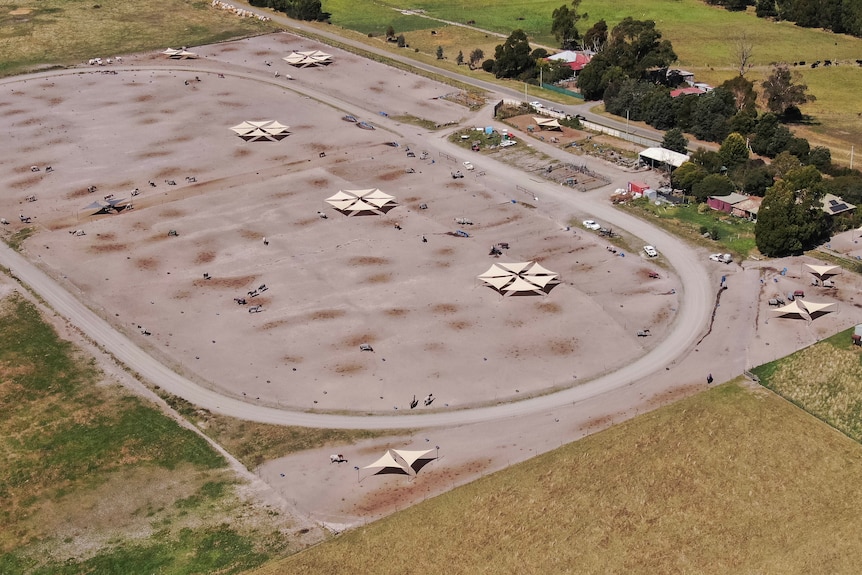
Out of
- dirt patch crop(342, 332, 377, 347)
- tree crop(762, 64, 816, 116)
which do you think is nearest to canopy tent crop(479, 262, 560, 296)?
dirt patch crop(342, 332, 377, 347)

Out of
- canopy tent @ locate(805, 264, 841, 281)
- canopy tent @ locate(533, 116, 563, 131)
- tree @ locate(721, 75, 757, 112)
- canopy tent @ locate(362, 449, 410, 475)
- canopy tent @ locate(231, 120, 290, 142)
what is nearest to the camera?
canopy tent @ locate(362, 449, 410, 475)

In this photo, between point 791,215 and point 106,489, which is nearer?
point 106,489

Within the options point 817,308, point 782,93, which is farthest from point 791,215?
point 782,93

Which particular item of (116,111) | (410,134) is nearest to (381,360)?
(410,134)

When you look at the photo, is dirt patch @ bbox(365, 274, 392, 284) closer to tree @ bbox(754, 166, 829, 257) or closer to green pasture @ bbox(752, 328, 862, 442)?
green pasture @ bbox(752, 328, 862, 442)

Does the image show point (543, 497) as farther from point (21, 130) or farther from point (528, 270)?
point (21, 130)

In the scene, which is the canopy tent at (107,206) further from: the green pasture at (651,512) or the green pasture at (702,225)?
the green pasture at (651,512)

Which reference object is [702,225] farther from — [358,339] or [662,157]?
[358,339]

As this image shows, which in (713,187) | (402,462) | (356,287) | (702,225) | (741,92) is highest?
(741,92)
